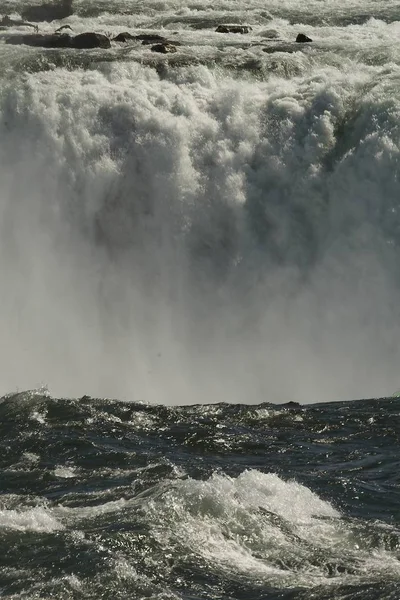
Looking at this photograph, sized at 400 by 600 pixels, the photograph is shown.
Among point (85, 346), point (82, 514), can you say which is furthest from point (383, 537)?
point (85, 346)

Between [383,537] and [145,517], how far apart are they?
3.37 meters

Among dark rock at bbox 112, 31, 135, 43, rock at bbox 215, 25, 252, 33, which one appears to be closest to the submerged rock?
dark rock at bbox 112, 31, 135, 43

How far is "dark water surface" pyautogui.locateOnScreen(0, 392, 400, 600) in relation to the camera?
17016 mm

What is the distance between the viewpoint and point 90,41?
3862 centimetres

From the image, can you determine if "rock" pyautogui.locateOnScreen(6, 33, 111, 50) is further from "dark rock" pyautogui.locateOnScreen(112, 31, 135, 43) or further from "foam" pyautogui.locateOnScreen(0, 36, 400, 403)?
"foam" pyautogui.locateOnScreen(0, 36, 400, 403)

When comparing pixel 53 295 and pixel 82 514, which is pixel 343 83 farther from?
pixel 82 514

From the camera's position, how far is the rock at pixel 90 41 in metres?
38.5

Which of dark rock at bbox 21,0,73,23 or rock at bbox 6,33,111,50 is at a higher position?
dark rock at bbox 21,0,73,23

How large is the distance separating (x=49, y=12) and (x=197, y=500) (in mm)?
31796

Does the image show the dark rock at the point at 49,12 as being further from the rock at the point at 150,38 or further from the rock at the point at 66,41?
the rock at the point at 150,38

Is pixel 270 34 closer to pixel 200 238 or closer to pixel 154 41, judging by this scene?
pixel 154 41

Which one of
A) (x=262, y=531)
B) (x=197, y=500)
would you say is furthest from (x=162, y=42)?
(x=262, y=531)

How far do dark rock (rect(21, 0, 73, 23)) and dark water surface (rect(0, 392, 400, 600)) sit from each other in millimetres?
25275

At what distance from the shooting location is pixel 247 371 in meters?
29.5
